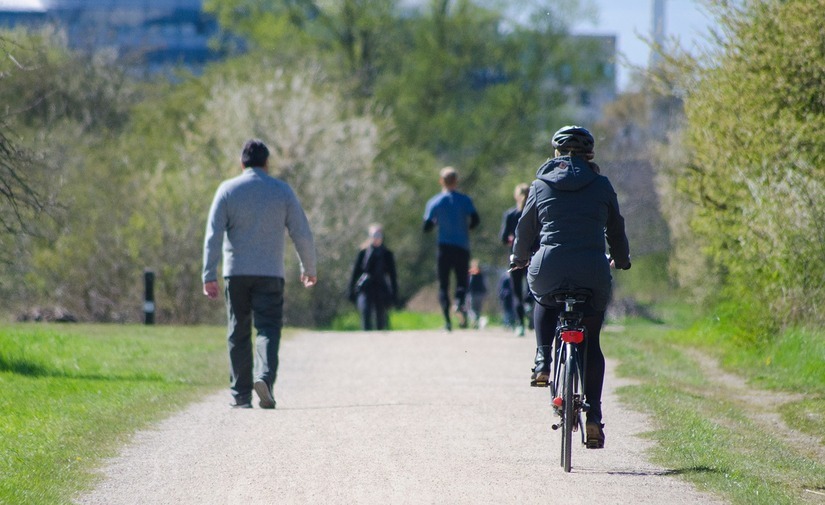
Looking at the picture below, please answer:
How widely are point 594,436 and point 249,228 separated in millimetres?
4083

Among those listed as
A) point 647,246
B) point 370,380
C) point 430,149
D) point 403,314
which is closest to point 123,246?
point 403,314

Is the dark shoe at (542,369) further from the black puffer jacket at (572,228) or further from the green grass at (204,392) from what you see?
the green grass at (204,392)

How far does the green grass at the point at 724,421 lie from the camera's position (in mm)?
7598

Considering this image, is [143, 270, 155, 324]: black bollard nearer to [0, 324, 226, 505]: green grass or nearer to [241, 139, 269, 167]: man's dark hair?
[0, 324, 226, 505]: green grass

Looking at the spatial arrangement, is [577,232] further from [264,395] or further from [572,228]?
[264,395]

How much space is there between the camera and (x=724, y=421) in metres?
10.6

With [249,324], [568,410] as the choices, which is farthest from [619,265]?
[249,324]

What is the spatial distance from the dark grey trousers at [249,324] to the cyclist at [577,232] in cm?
339

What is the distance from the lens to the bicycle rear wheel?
25.1 ft

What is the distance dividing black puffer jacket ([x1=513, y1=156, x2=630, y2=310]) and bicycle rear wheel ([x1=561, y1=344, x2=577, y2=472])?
0.39 meters

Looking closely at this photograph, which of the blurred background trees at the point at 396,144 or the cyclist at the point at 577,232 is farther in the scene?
the blurred background trees at the point at 396,144

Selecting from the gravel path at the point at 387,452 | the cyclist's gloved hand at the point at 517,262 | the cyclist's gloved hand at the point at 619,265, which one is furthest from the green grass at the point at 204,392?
the cyclist's gloved hand at the point at 517,262

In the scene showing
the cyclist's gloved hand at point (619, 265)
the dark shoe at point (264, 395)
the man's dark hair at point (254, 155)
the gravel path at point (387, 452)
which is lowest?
the gravel path at point (387, 452)

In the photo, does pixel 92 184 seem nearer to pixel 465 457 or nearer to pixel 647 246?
pixel 465 457
